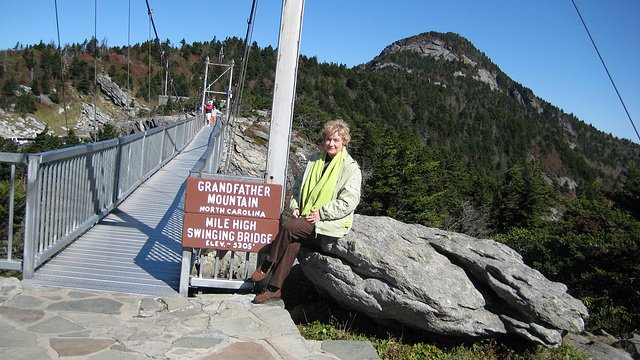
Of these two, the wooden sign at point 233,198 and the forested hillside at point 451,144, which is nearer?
the wooden sign at point 233,198

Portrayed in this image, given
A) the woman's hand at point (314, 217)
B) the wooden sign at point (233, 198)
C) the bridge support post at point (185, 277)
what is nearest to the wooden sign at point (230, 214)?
the wooden sign at point (233, 198)

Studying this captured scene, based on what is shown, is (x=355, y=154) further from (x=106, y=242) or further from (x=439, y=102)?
(x=439, y=102)

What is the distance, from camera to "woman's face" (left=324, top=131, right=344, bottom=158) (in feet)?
14.5

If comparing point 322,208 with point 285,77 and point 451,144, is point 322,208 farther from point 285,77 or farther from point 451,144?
point 451,144

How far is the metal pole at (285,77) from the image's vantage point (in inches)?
192

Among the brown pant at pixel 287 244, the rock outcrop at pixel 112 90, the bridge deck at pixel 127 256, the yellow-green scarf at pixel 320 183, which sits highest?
the rock outcrop at pixel 112 90

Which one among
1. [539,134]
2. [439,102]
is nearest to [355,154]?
[439,102]

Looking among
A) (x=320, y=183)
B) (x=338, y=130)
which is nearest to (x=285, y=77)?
(x=338, y=130)

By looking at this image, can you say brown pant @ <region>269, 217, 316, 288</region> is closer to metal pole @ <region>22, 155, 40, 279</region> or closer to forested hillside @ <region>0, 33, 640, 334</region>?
metal pole @ <region>22, 155, 40, 279</region>

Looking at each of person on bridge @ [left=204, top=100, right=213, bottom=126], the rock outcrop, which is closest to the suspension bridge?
person on bridge @ [left=204, top=100, right=213, bottom=126]

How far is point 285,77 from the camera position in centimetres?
488

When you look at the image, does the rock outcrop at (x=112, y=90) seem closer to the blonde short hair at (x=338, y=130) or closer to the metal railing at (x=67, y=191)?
the metal railing at (x=67, y=191)

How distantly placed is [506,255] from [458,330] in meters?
1.04

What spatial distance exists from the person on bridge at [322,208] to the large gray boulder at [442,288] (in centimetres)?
36
